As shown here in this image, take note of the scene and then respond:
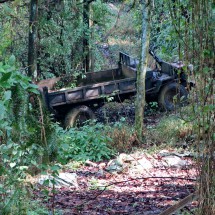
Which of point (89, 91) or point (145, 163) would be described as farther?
point (89, 91)

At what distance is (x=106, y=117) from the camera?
1041 centimetres

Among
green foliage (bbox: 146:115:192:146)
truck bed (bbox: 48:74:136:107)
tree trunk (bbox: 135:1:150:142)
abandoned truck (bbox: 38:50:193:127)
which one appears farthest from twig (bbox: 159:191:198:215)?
truck bed (bbox: 48:74:136:107)

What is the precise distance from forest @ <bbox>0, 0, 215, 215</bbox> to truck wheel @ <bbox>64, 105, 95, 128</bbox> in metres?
0.03

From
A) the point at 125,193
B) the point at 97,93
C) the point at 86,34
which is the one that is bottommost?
the point at 125,193

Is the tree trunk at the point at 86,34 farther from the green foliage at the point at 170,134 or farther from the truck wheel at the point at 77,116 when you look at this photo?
the green foliage at the point at 170,134

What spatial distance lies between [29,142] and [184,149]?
222 inches

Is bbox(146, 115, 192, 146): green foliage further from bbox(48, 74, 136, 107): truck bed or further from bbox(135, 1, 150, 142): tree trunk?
bbox(48, 74, 136, 107): truck bed

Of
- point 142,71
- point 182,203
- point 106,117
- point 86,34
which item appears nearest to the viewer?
point 182,203

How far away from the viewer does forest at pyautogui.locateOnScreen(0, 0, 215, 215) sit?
3682 millimetres

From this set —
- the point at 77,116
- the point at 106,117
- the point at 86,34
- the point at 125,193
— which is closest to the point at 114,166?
the point at 125,193

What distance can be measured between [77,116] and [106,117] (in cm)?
180

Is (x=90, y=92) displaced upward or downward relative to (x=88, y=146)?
upward

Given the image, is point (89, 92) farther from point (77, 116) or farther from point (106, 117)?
point (106, 117)

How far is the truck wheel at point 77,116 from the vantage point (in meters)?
11.9
